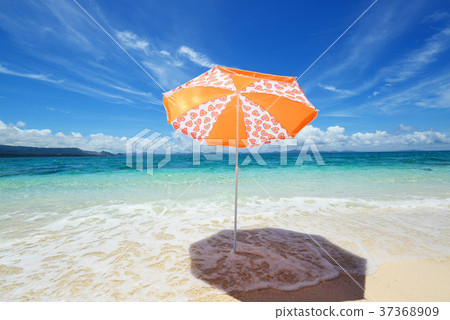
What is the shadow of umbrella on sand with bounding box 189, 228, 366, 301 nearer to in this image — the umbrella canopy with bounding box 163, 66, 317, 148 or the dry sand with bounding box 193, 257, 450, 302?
the dry sand with bounding box 193, 257, 450, 302

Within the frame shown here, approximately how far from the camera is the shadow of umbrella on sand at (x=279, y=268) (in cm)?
231

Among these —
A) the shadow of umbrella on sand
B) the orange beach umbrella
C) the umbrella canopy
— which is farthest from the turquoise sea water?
the umbrella canopy

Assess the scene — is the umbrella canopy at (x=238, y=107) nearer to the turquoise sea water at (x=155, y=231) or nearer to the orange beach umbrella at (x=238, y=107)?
the orange beach umbrella at (x=238, y=107)

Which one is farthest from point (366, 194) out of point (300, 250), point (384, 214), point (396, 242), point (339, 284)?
point (339, 284)

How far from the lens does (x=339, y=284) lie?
8.00 ft

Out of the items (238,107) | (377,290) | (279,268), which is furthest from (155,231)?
(377,290)

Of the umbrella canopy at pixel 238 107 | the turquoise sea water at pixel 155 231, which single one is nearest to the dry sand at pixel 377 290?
the turquoise sea water at pixel 155 231

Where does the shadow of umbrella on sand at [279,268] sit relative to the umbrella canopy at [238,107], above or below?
below

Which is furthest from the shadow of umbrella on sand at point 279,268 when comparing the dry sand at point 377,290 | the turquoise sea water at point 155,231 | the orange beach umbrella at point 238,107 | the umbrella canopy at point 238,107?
the umbrella canopy at point 238,107

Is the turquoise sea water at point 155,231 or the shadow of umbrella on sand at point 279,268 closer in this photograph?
the shadow of umbrella on sand at point 279,268

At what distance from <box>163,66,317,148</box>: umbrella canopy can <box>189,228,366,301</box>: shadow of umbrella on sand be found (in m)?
1.98

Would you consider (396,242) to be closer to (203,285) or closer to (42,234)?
(203,285)

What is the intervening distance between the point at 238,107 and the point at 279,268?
101 inches

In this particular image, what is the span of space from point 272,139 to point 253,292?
2.64 metres
